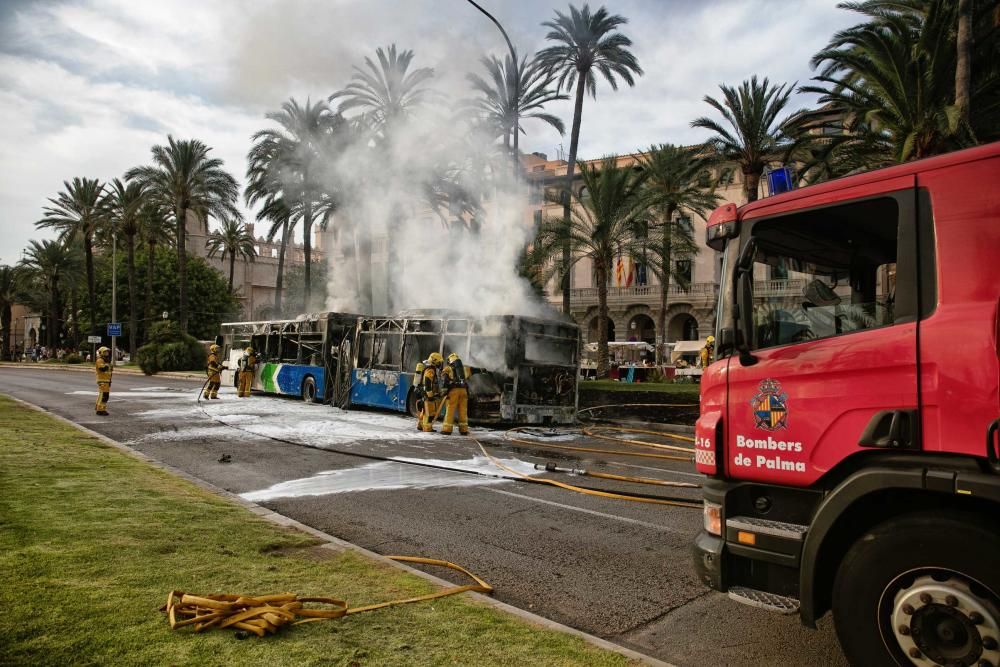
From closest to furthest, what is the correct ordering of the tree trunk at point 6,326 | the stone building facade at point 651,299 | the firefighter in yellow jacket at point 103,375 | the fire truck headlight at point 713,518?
the fire truck headlight at point 713,518
the firefighter in yellow jacket at point 103,375
the stone building facade at point 651,299
the tree trunk at point 6,326

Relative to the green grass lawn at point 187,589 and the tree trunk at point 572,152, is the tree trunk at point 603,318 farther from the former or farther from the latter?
the green grass lawn at point 187,589

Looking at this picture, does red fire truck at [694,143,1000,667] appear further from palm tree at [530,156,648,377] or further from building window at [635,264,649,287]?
building window at [635,264,649,287]

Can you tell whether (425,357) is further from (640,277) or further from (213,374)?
(640,277)

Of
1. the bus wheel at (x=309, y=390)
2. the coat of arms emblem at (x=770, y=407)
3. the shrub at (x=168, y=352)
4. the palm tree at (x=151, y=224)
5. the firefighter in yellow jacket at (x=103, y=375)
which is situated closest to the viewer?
the coat of arms emblem at (x=770, y=407)

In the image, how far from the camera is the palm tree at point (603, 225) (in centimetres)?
2459

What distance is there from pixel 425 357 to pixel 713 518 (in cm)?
1366

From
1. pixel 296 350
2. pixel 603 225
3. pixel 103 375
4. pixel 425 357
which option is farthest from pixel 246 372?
pixel 603 225

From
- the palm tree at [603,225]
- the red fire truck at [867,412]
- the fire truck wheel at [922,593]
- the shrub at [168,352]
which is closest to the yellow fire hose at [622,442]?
the red fire truck at [867,412]

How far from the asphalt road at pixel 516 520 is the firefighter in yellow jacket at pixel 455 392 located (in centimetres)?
53

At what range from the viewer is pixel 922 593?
2.95 meters

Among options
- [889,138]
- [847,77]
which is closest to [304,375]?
[889,138]

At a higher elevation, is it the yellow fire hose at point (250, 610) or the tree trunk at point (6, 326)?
the tree trunk at point (6, 326)

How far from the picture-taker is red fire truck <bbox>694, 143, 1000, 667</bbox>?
2.94 metres

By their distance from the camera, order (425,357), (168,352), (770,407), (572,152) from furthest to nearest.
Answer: (168,352) → (572,152) → (425,357) → (770,407)
